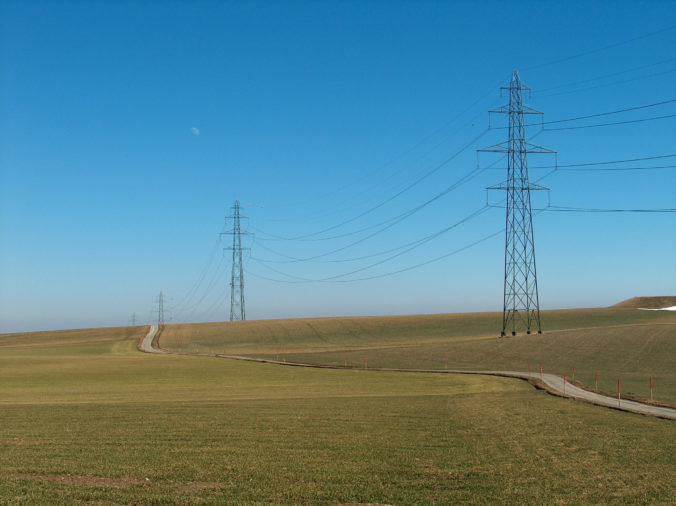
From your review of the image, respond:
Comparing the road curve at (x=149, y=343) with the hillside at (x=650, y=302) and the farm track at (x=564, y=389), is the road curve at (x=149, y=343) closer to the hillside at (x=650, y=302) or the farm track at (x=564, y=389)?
the farm track at (x=564, y=389)

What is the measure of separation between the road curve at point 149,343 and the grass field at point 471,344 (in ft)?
8.70

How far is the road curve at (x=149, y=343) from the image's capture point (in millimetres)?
86819

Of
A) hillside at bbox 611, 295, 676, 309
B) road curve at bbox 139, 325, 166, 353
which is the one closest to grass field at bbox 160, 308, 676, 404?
road curve at bbox 139, 325, 166, 353

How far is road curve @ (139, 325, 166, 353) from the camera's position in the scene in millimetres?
86819

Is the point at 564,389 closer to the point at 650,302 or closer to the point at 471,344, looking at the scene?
the point at 471,344

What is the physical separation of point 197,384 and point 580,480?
1254 inches

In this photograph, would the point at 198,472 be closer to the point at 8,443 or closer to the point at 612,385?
the point at 8,443

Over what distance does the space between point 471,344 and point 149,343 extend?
53146 millimetres

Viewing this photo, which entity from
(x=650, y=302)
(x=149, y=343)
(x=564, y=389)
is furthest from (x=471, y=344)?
(x=650, y=302)

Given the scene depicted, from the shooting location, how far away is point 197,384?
139 feet

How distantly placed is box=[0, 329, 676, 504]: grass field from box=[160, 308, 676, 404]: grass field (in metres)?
14.2

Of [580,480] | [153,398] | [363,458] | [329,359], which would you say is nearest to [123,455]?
[363,458]

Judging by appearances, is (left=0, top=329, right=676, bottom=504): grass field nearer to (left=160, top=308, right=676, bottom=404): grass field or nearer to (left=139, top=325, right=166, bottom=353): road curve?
(left=160, top=308, right=676, bottom=404): grass field

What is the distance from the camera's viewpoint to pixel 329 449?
18.6 meters
